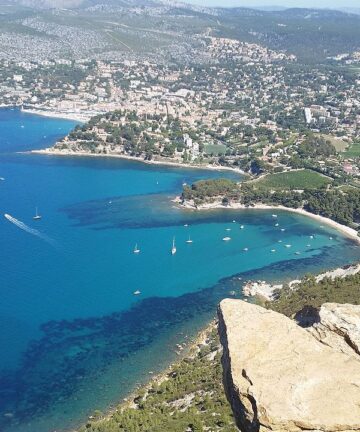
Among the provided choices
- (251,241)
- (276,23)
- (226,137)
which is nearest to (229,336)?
(251,241)

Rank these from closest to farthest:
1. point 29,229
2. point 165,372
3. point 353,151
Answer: point 165,372 → point 29,229 → point 353,151

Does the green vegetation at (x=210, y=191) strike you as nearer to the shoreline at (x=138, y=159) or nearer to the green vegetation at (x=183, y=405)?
the shoreline at (x=138, y=159)

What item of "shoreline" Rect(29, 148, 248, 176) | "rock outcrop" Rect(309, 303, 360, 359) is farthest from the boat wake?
"rock outcrop" Rect(309, 303, 360, 359)

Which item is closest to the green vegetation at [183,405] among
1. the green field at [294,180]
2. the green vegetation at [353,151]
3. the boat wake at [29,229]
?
the boat wake at [29,229]

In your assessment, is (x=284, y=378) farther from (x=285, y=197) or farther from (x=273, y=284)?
(x=285, y=197)

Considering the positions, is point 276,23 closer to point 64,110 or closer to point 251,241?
point 64,110

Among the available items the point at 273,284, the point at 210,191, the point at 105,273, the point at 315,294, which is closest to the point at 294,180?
the point at 210,191
